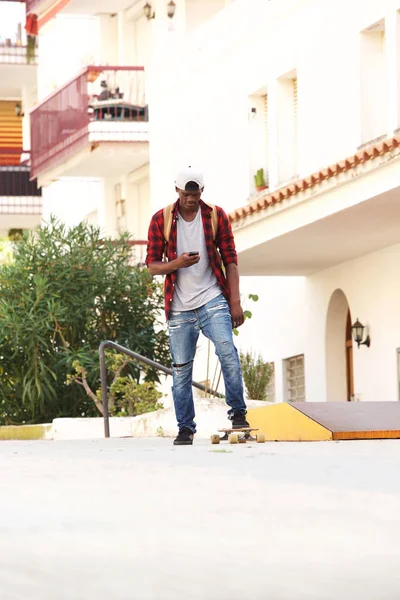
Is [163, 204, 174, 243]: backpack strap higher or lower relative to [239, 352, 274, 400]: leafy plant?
higher

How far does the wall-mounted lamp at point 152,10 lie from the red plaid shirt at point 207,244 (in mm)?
21290

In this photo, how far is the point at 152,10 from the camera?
106 feet

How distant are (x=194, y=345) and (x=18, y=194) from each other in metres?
31.9

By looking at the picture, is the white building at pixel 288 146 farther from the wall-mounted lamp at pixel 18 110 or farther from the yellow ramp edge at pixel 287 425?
the wall-mounted lamp at pixel 18 110

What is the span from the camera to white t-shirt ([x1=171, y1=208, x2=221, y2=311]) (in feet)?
35.2

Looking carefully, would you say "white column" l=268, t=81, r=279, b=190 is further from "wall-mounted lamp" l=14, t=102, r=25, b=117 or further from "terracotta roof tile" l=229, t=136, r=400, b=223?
"wall-mounted lamp" l=14, t=102, r=25, b=117

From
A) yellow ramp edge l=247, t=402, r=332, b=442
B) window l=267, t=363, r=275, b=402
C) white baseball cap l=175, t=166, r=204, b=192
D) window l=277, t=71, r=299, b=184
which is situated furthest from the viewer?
window l=267, t=363, r=275, b=402

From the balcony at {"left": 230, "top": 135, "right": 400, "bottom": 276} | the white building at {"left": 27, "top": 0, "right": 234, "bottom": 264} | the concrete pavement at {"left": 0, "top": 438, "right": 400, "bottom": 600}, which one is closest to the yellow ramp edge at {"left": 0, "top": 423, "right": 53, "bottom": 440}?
the balcony at {"left": 230, "top": 135, "right": 400, "bottom": 276}

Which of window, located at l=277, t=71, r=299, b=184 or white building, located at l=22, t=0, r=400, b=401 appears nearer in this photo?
white building, located at l=22, t=0, r=400, b=401

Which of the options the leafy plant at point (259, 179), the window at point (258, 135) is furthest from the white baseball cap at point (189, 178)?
the window at point (258, 135)

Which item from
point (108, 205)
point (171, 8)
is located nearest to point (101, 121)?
point (171, 8)

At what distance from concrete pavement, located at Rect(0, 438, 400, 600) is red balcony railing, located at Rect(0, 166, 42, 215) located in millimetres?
34001

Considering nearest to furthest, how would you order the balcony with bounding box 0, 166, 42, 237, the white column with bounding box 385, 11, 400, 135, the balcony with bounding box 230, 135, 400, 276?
1. the balcony with bounding box 230, 135, 400, 276
2. the white column with bounding box 385, 11, 400, 135
3. the balcony with bounding box 0, 166, 42, 237

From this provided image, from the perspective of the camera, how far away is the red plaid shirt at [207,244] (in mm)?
10695
